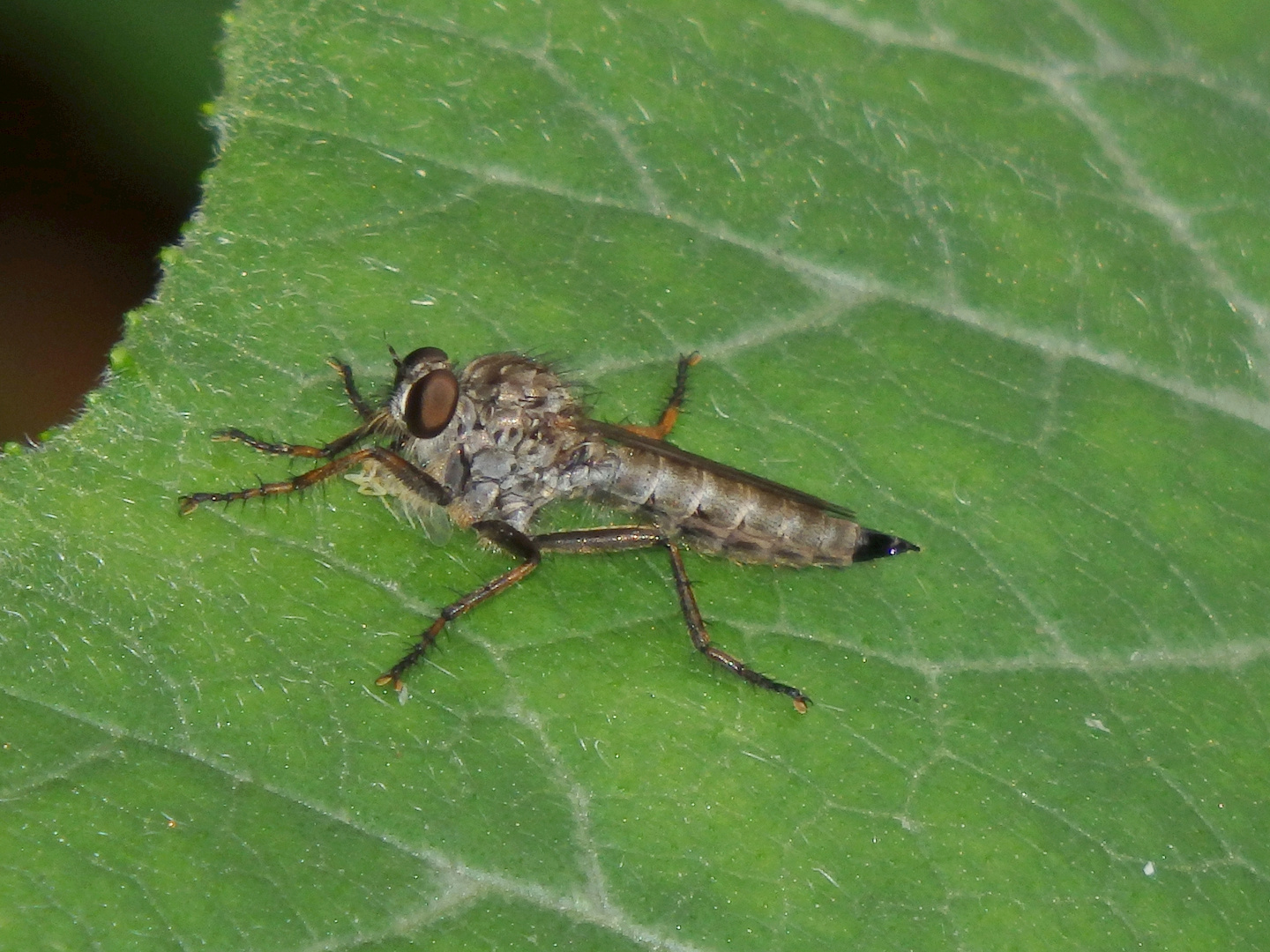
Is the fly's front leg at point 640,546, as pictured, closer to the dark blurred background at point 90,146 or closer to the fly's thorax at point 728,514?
the fly's thorax at point 728,514

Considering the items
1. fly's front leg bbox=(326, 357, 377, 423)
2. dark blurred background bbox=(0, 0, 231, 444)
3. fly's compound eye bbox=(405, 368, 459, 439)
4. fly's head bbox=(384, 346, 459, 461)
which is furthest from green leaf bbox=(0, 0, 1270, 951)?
dark blurred background bbox=(0, 0, 231, 444)

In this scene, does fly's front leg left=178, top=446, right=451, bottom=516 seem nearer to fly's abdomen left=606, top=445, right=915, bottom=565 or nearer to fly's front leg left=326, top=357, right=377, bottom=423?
fly's front leg left=326, top=357, right=377, bottom=423

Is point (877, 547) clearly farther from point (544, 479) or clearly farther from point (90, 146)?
point (90, 146)

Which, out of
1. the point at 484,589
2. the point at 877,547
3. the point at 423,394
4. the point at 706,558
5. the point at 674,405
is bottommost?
the point at 706,558

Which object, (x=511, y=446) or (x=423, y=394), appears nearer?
(x=423, y=394)

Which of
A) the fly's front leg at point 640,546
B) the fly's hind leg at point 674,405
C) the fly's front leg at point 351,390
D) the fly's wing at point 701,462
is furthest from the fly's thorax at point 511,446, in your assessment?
the fly's front leg at point 640,546

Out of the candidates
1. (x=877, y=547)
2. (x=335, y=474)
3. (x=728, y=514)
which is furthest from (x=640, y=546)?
(x=335, y=474)

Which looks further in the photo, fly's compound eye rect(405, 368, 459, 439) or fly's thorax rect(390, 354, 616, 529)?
fly's thorax rect(390, 354, 616, 529)
